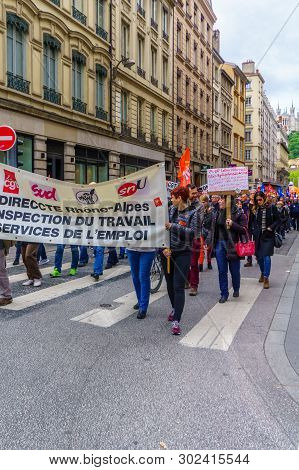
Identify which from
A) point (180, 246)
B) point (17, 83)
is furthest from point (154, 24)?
point (180, 246)

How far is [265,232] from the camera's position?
355 inches

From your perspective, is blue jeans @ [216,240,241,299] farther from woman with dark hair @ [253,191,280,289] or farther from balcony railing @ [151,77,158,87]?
balcony railing @ [151,77,158,87]

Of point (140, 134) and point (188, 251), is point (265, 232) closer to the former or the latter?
point (188, 251)

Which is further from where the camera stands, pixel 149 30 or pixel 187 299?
pixel 149 30

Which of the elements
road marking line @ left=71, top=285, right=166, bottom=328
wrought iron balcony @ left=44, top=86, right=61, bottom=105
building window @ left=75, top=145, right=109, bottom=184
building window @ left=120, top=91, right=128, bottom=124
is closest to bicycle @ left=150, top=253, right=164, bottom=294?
road marking line @ left=71, top=285, right=166, bottom=328

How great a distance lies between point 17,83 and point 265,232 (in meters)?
12.9

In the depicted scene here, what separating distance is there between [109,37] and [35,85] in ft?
25.5

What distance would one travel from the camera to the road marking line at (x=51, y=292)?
→ 23.5ft

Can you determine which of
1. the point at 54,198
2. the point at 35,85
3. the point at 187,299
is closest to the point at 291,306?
the point at 187,299

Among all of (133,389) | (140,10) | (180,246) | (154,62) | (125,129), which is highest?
(140,10)

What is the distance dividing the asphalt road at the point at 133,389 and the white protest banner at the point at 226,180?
490 cm

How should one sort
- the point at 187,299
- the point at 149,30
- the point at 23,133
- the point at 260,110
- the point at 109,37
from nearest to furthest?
the point at 187,299, the point at 23,133, the point at 109,37, the point at 149,30, the point at 260,110

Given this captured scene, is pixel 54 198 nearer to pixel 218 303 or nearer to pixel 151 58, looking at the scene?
pixel 218 303

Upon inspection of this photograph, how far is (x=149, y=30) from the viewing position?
30031mm
